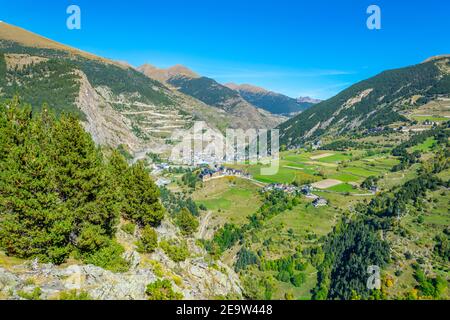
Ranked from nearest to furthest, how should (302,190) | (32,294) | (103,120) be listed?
(32,294) < (302,190) < (103,120)

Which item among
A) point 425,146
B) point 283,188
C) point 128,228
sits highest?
point 425,146

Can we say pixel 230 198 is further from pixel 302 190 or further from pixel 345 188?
pixel 345 188

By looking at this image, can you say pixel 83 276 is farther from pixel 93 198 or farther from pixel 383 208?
pixel 383 208

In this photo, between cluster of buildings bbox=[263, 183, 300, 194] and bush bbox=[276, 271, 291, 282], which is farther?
cluster of buildings bbox=[263, 183, 300, 194]

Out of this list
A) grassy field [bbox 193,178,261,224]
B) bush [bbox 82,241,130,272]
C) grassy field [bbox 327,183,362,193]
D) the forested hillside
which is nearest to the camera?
the forested hillside

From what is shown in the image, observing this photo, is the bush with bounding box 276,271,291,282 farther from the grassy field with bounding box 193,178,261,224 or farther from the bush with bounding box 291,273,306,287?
the grassy field with bounding box 193,178,261,224

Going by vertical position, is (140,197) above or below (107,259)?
above

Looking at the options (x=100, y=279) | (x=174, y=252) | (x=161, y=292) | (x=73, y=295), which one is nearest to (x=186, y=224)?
(x=174, y=252)

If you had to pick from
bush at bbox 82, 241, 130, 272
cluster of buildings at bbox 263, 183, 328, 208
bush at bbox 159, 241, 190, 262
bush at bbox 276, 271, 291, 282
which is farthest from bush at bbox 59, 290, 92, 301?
cluster of buildings at bbox 263, 183, 328, 208

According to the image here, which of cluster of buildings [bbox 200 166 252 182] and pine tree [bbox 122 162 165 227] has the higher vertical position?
pine tree [bbox 122 162 165 227]
